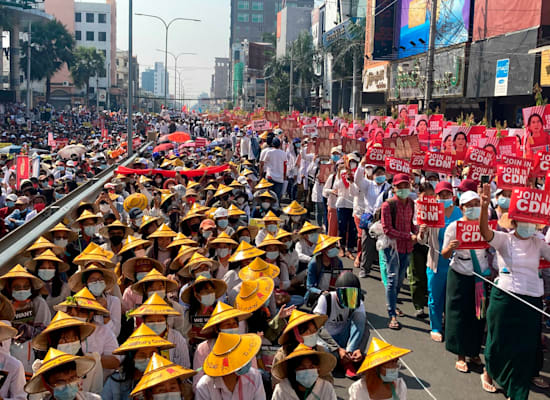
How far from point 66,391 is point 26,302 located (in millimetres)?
2047

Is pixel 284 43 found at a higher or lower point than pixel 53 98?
higher

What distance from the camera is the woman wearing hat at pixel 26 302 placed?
18.5ft

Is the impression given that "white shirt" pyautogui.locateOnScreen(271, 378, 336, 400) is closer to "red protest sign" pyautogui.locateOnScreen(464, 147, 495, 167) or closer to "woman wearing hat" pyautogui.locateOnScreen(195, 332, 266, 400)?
"woman wearing hat" pyautogui.locateOnScreen(195, 332, 266, 400)

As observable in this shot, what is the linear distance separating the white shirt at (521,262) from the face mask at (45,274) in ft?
14.0

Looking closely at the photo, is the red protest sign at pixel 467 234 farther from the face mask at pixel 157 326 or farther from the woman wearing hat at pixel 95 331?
the woman wearing hat at pixel 95 331

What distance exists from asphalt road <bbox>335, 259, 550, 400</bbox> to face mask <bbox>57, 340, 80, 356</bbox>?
8.02 feet

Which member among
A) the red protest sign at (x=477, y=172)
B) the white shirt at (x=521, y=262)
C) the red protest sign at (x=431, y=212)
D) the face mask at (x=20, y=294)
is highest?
the red protest sign at (x=477, y=172)

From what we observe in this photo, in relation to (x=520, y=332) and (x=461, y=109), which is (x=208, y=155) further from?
(x=461, y=109)

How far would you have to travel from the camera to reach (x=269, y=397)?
207 inches

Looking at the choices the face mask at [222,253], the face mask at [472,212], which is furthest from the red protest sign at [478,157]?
the face mask at [222,253]

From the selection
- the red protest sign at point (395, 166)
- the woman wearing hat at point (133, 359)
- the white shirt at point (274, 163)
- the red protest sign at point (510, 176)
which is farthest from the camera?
the white shirt at point (274, 163)

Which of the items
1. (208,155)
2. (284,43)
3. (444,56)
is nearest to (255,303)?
(208,155)

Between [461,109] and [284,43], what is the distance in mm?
71653

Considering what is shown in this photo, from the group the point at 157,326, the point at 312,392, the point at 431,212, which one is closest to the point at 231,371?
the point at 312,392
